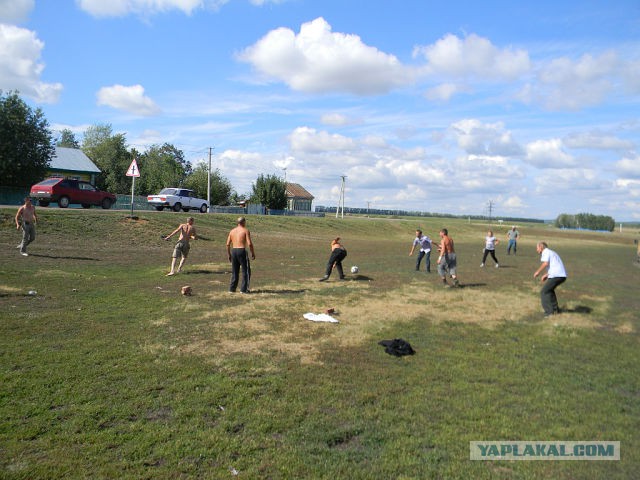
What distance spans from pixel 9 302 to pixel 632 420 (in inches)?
434

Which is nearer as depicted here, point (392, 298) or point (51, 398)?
point (51, 398)

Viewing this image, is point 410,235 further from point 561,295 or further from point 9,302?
point 9,302

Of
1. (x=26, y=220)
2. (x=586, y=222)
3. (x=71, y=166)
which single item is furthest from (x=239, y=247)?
(x=586, y=222)

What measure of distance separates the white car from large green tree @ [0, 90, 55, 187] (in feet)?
38.1

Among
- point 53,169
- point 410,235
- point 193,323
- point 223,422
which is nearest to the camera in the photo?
point 223,422

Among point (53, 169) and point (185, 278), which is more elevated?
point (53, 169)

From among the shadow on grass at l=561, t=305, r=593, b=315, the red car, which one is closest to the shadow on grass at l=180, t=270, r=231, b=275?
the shadow on grass at l=561, t=305, r=593, b=315

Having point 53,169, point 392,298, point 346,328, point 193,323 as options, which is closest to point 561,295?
point 392,298

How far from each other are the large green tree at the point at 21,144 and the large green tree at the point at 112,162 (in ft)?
97.9

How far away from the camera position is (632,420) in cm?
560

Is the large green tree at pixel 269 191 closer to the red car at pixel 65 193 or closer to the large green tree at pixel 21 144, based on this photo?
the large green tree at pixel 21 144

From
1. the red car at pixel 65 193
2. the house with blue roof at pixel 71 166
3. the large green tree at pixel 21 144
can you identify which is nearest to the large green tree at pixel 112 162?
the house with blue roof at pixel 71 166

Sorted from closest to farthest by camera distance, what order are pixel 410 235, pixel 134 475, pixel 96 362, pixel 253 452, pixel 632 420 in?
pixel 134 475, pixel 253 452, pixel 632 420, pixel 96 362, pixel 410 235

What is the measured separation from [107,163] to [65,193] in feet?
163
